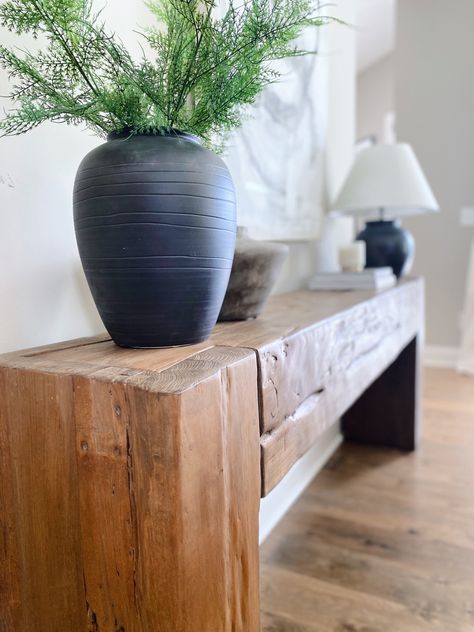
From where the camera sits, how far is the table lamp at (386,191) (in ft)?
5.53

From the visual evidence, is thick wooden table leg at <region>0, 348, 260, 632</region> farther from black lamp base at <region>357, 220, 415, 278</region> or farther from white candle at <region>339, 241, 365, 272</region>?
black lamp base at <region>357, 220, 415, 278</region>

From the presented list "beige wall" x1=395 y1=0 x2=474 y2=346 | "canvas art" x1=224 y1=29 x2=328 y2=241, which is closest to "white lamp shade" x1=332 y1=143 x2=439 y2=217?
"canvas art" x1=224 y1=29 x2=328 y2=241

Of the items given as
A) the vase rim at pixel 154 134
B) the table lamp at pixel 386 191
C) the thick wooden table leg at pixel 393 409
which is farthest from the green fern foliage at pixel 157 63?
the thick wooden table leg at pixel 393 409

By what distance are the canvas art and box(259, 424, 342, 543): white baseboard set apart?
0.73 metres

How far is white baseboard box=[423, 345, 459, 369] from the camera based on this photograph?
10.7 ft

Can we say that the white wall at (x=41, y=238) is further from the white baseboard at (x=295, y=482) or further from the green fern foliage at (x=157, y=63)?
the white baseboard at (x=295, y=482)

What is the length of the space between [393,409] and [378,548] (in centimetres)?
77

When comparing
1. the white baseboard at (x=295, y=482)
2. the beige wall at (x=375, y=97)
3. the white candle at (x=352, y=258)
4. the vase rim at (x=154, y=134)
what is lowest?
the white baseboard at (x=295, y=482)

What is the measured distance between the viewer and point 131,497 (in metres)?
0.48

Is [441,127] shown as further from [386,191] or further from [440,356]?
[386,191]

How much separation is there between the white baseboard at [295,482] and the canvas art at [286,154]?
73 centimetres

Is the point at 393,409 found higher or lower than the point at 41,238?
lower

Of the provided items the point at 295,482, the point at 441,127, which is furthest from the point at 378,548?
the point at 441,127

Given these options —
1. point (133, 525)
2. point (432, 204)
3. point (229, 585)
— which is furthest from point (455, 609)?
point (432, 204)
